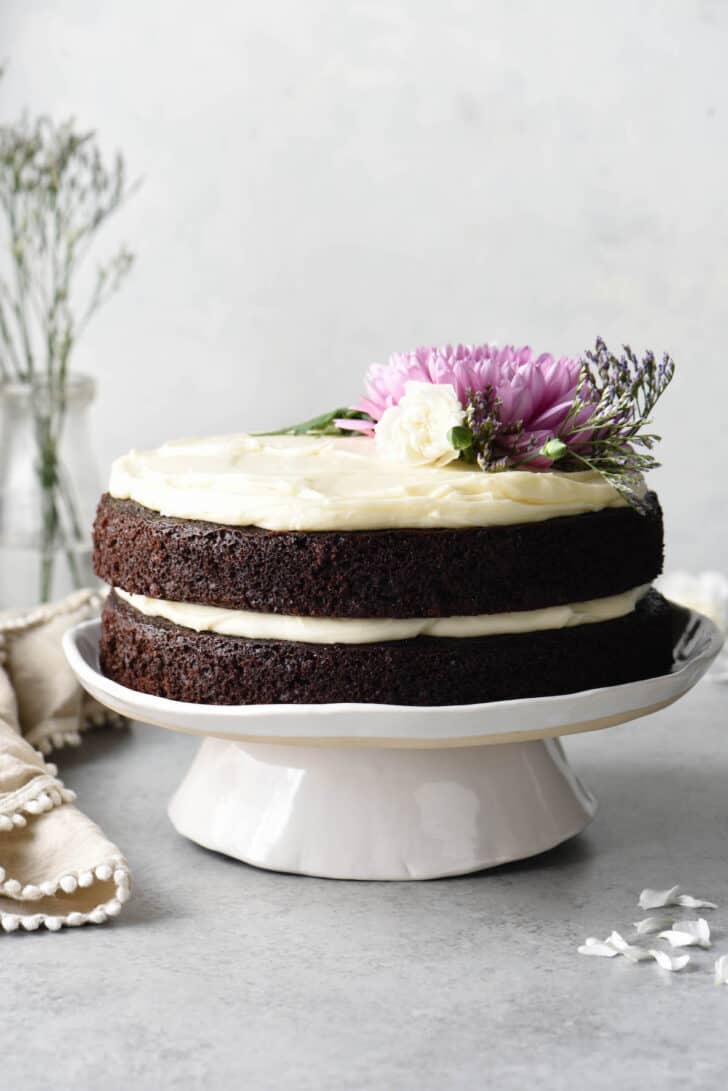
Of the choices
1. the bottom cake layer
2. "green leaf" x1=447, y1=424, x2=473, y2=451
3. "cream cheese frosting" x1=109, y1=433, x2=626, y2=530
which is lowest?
the bottom cake layer

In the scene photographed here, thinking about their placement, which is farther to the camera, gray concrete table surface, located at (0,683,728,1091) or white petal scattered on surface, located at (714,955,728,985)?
white petal scattered on surface, located at (714,955,728,985)

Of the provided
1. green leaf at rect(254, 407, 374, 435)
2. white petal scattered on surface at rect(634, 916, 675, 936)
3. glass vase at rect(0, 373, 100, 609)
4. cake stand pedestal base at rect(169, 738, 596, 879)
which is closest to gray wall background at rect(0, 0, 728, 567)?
glass vase at rect(0, 373, 100, 609)

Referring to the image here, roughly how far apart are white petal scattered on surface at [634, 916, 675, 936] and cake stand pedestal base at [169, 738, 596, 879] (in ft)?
0.61

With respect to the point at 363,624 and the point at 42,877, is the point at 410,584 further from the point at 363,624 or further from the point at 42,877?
the point at 42,877

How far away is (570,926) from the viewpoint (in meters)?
1.55

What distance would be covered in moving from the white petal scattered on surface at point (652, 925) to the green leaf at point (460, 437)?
547 mm

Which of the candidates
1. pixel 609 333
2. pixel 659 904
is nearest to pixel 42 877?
pixel 659 904

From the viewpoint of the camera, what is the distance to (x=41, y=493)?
2.74 metres

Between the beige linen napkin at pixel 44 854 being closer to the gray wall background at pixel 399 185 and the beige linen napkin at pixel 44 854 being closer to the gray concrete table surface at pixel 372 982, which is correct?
the gray concrete table surface at pixel 372 982

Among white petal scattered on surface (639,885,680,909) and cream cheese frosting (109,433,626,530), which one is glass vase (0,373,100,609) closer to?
cream cheese frosting (109,433,626,530)

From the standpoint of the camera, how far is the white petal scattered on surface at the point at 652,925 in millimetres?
1526

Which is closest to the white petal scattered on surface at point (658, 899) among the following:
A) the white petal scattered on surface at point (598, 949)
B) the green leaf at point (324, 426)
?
the white petal scattered on surface at point (598, 949)

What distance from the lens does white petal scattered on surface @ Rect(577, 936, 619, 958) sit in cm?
147

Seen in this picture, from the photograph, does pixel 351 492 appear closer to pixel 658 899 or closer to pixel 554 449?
pixel 554 449
